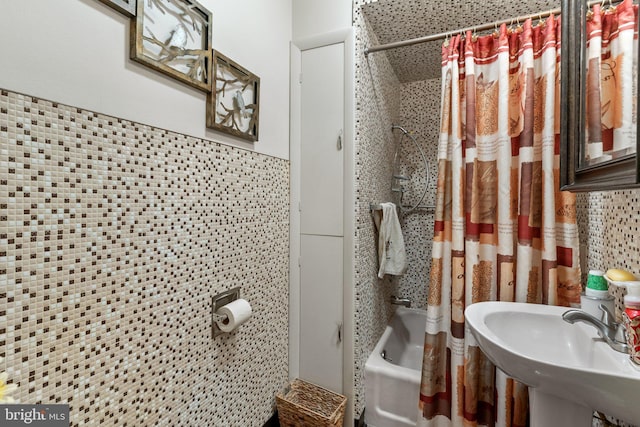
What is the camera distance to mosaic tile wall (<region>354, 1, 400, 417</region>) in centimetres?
156

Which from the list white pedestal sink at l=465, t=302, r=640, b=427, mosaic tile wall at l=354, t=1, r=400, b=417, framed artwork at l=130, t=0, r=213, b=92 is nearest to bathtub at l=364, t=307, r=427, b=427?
mosaic tile wall at l=354, t=1, r=400, b=417

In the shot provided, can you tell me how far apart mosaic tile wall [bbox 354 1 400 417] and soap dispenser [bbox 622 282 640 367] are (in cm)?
100

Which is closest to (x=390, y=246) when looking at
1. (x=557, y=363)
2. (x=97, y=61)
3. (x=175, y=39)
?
(x=557, y=363)

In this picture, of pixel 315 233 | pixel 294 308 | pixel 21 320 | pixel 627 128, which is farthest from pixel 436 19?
pixel 21 320

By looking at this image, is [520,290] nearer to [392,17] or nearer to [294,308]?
[294,308]

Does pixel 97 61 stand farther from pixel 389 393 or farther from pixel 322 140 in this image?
pixel 389 393

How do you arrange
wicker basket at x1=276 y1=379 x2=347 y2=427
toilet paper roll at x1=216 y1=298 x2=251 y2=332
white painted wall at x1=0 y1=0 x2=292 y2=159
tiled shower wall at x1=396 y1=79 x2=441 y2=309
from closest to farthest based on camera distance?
1. white painted wall at x1=0 y1=0 x2=292 y2=159
2. toilet paper roll at x1=216 y1=298 x2=251 y2=332
3. wicker basket at x1=276 y1=379 x2=347 y2=427
4. tiled shower wall at x1=396 y1=79 x2=441 y2=309

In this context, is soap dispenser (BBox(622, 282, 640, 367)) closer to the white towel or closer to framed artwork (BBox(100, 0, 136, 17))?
the white towel

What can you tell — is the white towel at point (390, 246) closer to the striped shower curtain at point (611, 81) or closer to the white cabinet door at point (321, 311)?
the white cabinet door at point (321, 311)

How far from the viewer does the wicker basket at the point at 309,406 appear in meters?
1.38

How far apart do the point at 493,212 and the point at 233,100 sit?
134cm

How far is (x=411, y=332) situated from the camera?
2301mm

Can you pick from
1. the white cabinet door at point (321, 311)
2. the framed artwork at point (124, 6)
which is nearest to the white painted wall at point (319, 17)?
the framed artwork at point (124, 6)

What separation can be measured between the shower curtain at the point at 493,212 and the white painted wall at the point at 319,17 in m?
0.60
